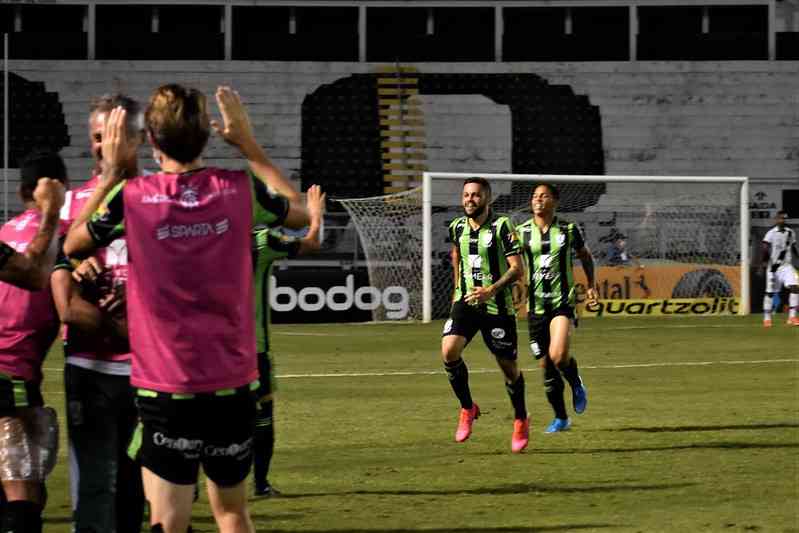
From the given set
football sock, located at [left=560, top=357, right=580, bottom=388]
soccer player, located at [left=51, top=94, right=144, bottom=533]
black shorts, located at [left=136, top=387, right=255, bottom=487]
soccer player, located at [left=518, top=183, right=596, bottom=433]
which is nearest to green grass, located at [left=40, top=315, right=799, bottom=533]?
football sock, located at [left=560, top=357, right=580, bottom=388]

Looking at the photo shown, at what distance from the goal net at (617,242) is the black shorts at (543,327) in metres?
14.0

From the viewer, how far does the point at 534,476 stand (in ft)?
29.0

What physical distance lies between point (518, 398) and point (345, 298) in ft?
52.3

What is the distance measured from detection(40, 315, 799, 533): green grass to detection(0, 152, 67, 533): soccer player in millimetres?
2078

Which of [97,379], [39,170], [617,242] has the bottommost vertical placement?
[617,242]

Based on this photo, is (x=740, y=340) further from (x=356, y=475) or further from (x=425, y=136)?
(x=425, y=136)

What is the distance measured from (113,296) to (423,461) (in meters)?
4.99

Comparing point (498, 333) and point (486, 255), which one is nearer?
point (498, 333)

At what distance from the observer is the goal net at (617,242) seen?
2644 centimetres

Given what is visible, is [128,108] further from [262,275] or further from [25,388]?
[262,275]

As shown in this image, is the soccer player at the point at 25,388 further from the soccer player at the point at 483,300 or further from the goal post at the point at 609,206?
the goal post at the point at 609,206

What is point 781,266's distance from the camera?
25.1m

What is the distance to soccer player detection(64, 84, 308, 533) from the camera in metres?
4.09

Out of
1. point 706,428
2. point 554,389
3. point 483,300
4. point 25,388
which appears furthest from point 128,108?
point 706,428
